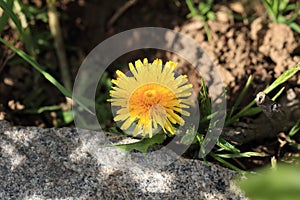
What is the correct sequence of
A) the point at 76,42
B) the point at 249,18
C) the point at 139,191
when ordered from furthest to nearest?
the point at 76,42
the point at 249,18
the point at 139,191

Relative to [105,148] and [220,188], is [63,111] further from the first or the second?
[220,188]

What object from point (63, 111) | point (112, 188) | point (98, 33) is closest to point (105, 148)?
point (112, 188)

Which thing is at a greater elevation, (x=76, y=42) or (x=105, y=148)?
(x=76, y=42)

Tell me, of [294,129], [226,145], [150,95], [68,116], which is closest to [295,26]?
[294,129]

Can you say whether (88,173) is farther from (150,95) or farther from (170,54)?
(170,54)

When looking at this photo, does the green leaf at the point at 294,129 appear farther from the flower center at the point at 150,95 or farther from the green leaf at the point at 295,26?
the flower center at the point at 150,95

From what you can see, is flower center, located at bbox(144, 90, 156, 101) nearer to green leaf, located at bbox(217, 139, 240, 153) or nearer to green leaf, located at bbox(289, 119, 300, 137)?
green leaf, located at bbox(217, 139, 240, 153)

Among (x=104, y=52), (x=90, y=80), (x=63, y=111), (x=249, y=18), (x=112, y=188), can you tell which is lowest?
(x=112, y=188)
